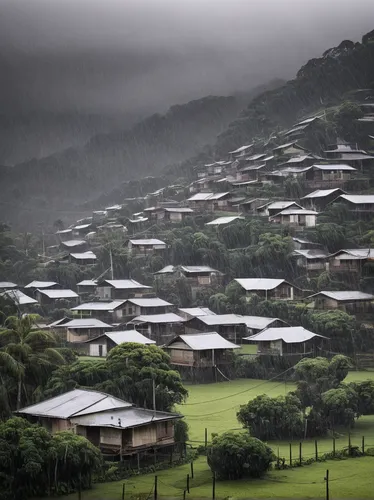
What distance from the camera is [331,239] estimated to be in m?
46.6

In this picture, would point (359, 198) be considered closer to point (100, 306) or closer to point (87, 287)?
point (87, 287)

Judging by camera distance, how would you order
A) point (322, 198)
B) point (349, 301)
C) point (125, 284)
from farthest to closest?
point (322, 198)
point (125, 284)
point (349, 301)

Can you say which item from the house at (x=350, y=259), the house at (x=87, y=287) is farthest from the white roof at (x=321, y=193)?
the house at (x=87, y=287)

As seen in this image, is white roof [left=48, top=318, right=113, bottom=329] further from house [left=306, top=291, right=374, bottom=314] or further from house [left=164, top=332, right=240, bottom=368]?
house [left=306, top=291, right=374, bottom=314]

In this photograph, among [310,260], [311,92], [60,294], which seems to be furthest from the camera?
[311,92]

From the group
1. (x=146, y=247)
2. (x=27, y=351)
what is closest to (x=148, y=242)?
(x=146, y=247)

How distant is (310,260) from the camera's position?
4456 centimetres

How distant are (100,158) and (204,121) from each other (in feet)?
62.4

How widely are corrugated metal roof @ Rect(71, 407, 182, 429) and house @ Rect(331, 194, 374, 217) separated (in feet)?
107

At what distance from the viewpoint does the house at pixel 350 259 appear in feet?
137

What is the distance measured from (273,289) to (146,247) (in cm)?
1270

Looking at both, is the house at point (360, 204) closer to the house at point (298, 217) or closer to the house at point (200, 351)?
the house at point (298, 217)

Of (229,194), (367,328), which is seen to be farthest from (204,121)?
(367,328)

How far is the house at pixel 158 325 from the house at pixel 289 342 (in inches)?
226
